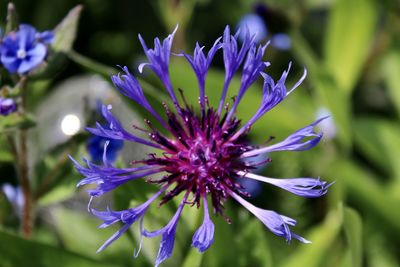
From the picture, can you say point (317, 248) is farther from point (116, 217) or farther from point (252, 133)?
point (116, 217)

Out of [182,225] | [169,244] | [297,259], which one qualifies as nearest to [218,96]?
[297,259]

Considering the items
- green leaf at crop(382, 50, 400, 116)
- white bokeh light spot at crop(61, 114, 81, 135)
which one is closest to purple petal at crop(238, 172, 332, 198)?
white bokeh light spot at crop(61, 114, 81, 135)

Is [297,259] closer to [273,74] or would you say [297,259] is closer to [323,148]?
[323,148]

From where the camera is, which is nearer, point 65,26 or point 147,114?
point 65,26

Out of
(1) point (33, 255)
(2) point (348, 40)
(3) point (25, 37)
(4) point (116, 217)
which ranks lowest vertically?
(2) point (348, 40)

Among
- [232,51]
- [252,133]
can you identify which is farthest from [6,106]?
[252,133]

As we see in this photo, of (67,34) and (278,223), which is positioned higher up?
(67,34)
